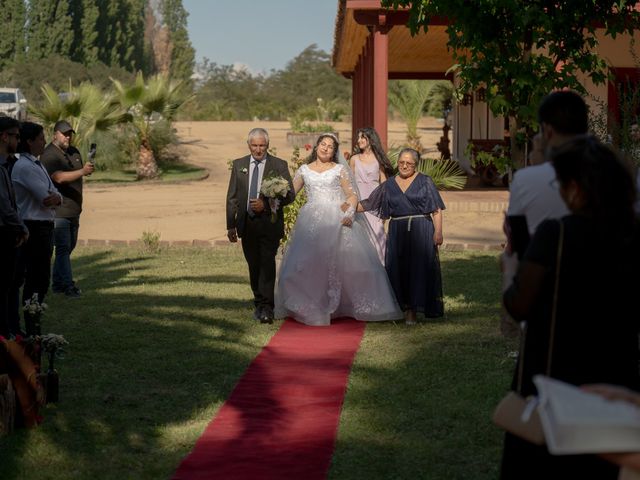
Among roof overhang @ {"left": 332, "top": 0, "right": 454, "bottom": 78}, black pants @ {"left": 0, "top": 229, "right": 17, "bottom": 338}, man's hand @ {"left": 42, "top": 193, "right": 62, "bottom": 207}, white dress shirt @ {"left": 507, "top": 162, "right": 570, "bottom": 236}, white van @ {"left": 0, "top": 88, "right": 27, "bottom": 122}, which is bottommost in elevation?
black pants @ {"left": 0, "top": 229, "right": 17, "bottom": 338}

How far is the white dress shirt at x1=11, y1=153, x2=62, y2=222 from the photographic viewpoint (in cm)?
1003

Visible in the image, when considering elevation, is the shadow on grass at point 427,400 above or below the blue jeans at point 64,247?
below

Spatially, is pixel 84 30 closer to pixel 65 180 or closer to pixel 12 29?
pixel 12 29

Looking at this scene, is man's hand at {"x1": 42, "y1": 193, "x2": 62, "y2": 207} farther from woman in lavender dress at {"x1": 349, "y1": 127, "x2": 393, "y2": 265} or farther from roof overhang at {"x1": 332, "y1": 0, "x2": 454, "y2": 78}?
roof overhang at {"x1": 332, "y1": 0, "x2": 454, "y2": 78}

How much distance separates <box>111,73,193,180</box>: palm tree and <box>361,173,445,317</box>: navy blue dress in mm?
19704

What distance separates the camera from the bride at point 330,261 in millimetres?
10844

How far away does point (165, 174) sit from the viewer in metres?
33.8

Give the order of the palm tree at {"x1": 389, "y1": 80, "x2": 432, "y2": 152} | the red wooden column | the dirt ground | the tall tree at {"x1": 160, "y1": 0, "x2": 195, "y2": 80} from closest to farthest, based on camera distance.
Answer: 1. the dirt ground
2. the red wooden column
3. the palm tree at {"x1": 389, "y1": 80, "x2": 432, "y2": 152}
4. the tall tree at {"x1": 160, "y1": 0, "x2": 195, "y2": 80}

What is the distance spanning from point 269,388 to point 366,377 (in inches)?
30.4

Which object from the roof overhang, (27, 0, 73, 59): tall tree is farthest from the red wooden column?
(27, 0, 73, 59): tall tree

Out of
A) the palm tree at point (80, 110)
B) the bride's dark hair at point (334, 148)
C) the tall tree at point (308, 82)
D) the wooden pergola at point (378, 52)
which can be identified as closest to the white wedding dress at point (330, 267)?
the bride's dark hair at point (334, 148)

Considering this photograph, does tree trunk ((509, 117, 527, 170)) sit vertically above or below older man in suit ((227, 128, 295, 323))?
above

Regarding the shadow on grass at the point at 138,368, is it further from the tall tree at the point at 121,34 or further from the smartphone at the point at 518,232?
the tall tree at the point at 121,34

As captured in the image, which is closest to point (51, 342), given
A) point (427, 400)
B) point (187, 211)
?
point (427, 400)
